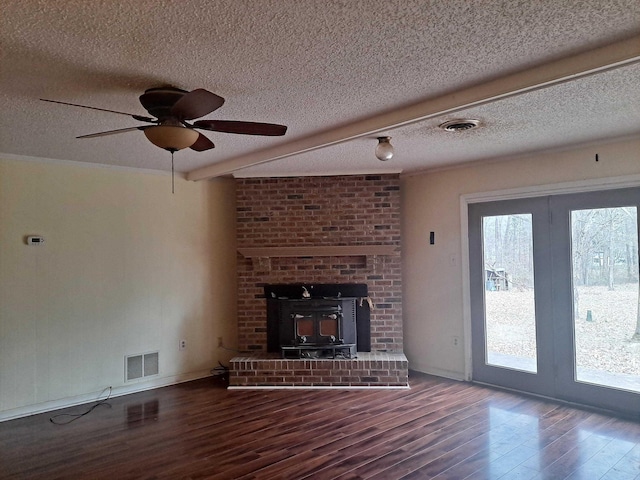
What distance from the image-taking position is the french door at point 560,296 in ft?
12.2

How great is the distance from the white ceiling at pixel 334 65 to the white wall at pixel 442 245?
2.23 feet

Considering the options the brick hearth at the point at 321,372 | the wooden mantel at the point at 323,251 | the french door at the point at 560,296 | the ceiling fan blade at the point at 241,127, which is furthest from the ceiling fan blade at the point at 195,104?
the french door at the point at 560,296

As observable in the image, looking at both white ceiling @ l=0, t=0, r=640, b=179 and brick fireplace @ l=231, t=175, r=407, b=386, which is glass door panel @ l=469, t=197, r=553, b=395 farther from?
white ceiling @ l=0, t=0, r=640, b=179

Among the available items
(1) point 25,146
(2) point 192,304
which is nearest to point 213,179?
(2) point 192,304

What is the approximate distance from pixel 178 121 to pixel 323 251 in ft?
9.31

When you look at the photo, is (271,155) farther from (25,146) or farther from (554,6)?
(554,6)

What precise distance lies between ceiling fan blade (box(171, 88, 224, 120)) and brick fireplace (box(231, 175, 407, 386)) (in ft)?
9.18

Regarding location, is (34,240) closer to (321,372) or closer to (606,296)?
(321,372)

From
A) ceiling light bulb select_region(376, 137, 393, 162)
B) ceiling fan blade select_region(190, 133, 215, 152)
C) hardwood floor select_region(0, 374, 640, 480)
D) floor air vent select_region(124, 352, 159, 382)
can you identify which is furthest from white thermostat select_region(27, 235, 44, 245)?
ceiling light bulb select_region(376, 137, 393, 162)

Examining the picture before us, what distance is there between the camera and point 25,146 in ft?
12.1

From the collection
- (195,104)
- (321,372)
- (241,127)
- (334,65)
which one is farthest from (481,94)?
(321,372)

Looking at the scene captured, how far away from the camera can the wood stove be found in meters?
4.84

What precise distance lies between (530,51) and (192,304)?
13.9 ft

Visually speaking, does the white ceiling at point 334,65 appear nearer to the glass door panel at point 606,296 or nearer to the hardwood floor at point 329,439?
the glass door panel at point 606,296
